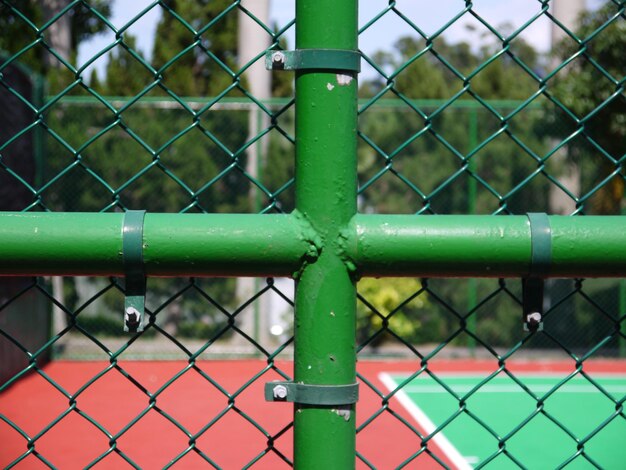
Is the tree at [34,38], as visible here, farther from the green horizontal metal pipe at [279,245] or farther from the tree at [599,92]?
the green horizontal metal pipe at [279,245]

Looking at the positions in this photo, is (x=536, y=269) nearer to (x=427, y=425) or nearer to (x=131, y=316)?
(x=131, y=316)

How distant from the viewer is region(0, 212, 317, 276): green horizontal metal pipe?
1192 millimetres

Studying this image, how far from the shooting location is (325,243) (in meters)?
1.20

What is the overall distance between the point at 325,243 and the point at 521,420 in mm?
6125

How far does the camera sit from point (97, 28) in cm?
1284

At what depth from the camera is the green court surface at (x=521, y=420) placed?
533 centimetres

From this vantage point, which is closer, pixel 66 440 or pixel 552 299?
pixel 66 440

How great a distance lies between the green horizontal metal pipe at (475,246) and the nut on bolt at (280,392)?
0.23m

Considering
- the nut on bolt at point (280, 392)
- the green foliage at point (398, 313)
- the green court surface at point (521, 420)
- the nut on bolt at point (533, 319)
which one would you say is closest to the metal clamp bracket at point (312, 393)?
the nut on bolt at point (280, 392)

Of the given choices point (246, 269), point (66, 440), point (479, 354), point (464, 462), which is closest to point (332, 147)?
point (246, 269)

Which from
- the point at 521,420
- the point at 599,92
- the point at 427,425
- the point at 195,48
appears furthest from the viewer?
the point at 195,48

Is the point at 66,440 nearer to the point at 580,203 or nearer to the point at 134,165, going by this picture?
the point at 134,165

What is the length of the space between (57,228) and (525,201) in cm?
906

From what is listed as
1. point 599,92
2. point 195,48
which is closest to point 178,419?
point 195,48
